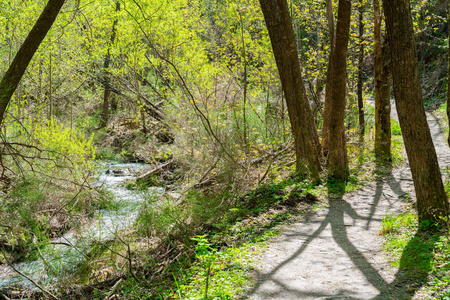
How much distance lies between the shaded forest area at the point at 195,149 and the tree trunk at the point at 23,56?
0.01m

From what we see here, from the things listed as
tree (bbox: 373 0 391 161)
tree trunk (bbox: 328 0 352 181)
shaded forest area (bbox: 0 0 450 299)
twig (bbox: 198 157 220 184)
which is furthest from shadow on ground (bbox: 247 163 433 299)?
tree (bbox: 373 0 391 161)

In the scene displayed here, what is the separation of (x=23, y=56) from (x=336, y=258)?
4.92 meters

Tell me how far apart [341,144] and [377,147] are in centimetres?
271

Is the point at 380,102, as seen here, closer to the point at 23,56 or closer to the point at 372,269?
the point at 372,269

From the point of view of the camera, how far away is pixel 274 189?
25.5 ft

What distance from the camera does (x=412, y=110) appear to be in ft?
16.5

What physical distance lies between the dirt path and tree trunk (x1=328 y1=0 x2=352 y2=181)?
893 millimetres

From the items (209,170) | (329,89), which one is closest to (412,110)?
(329,89)

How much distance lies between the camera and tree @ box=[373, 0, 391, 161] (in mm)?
9883

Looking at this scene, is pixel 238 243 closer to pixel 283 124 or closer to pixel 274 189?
pixel 274 189

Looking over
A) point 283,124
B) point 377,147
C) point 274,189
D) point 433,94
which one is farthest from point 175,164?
point 433,94

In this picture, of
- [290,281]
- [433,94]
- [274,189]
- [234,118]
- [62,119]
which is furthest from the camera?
[433,94]

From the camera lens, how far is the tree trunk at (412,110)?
16.2 feet

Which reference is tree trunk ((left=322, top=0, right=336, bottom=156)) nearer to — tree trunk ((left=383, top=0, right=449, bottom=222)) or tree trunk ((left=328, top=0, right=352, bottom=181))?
tree trunk ((left=328, top=0, right=352, bottom=181))
